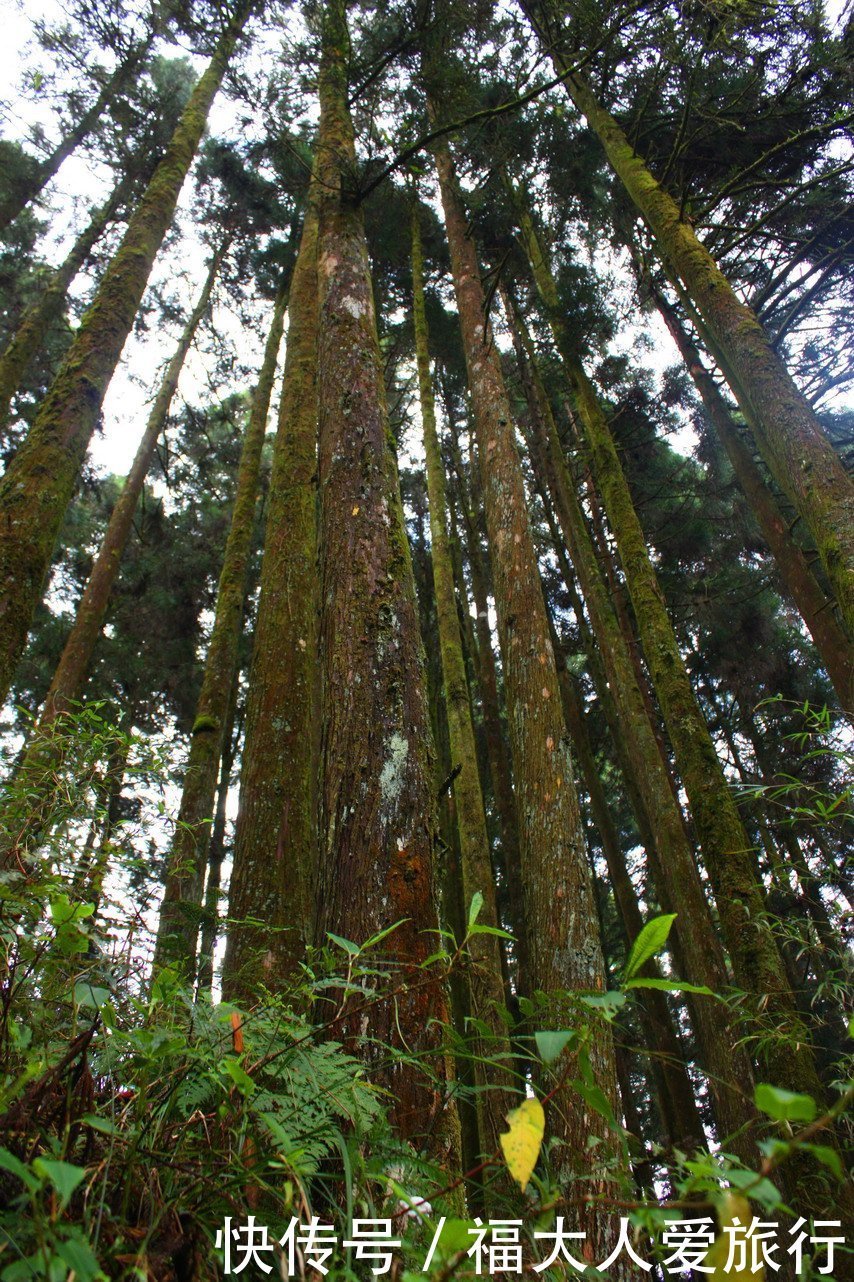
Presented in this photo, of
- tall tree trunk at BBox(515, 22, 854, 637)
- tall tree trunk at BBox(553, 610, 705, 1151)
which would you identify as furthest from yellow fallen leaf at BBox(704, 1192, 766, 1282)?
tall tree trunk at BBox(553, 610, 705, 1151)

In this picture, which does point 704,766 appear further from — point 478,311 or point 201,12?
point 201,12

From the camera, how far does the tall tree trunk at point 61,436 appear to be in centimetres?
310

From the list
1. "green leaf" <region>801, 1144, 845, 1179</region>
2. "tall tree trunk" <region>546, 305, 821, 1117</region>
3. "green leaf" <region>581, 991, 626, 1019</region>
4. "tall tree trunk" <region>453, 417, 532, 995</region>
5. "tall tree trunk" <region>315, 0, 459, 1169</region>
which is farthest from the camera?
"tall tree trunk" <region>453, 417, 532, 995</region>

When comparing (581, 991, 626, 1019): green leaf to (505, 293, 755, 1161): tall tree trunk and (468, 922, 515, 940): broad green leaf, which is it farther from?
(505, 293, 755, 1161): tall tree trunk

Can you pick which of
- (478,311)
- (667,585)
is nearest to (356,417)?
(478,311)

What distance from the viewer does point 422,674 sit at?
7.29ft

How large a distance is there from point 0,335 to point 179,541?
5.13m

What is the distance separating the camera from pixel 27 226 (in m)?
13.0

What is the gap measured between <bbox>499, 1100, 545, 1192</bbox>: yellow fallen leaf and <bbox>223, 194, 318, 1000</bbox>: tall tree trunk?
1.45 metres

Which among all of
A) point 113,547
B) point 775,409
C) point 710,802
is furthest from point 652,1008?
point 113,547

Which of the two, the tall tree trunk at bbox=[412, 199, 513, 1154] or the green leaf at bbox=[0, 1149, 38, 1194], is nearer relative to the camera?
the green leaf at bbox=[0, 1149, 38, 1194]

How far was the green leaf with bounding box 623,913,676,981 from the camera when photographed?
0.86 meters

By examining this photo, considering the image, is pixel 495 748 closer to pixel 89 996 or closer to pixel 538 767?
pixel 538 767

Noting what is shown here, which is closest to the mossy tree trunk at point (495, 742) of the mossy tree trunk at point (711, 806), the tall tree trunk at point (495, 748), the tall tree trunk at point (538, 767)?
the tall tree trunk at point (495, 748)
